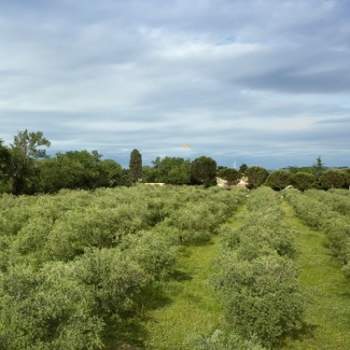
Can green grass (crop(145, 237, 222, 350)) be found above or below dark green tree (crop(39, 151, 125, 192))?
below

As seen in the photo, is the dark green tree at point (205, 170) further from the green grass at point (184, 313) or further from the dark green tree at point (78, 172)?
the green grass at point (184, 313)

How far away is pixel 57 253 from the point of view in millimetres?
19578

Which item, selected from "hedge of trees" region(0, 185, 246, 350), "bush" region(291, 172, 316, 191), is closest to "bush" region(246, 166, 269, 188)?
"bush" region(291, 172, 316, 191)

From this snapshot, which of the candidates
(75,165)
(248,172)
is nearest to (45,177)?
(75,165)

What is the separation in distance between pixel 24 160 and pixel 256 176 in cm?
5073

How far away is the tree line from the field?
43296 millimetres

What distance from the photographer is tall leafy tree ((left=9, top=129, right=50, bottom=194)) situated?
2699 inches

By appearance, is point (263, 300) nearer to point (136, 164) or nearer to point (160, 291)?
point (160, 291)

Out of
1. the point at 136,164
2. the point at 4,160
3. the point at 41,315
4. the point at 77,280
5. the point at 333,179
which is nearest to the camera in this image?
the point at 41,315

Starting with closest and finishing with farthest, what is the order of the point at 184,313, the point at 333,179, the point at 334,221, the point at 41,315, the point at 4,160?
the point at 41,315
the point at 184,313
the point at 334,221
the point at 4,160
the point at 333,179

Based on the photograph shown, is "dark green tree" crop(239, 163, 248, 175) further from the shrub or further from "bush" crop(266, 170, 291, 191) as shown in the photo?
the shrub

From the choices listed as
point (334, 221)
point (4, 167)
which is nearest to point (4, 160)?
point (4, 167)

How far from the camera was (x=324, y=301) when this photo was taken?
18375 mm

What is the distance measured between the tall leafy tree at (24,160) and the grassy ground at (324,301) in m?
49.1
